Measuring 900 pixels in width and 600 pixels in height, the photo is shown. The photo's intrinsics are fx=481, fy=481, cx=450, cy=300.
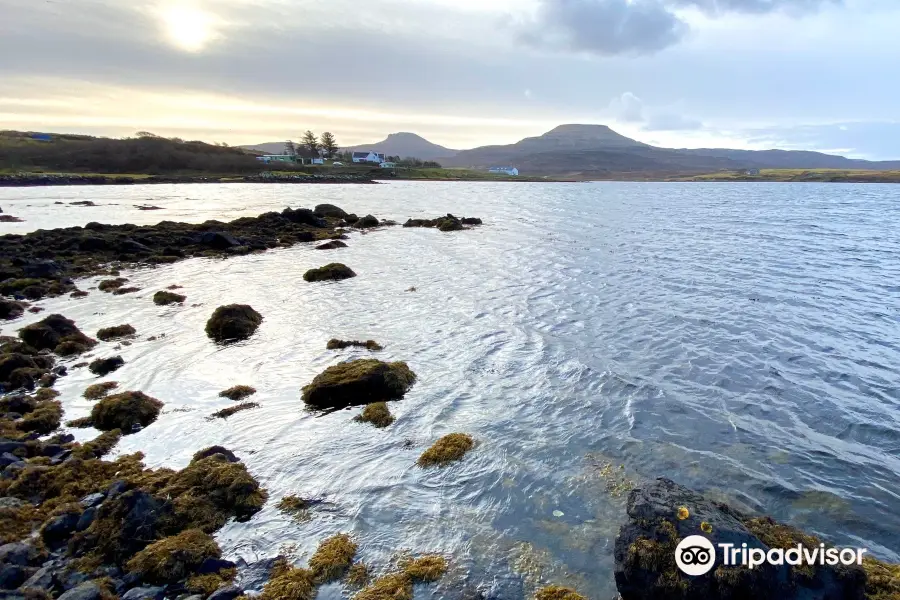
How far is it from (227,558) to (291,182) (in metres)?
156

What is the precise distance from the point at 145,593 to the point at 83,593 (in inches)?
31.1

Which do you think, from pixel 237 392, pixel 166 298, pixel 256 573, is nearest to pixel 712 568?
pixel 256 573

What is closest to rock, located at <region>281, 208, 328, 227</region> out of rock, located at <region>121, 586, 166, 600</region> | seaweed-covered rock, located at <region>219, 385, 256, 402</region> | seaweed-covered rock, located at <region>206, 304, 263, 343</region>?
seaweed-covered rock, located at <region>206, 304, 263, 343</region>

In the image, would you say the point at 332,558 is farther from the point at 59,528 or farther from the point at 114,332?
the point at 114,332

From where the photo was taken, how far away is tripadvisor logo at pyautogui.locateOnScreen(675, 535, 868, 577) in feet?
22.2

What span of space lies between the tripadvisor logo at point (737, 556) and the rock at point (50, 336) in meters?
19.9

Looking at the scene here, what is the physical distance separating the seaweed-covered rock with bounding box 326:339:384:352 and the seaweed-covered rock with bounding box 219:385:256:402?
395 centimetres

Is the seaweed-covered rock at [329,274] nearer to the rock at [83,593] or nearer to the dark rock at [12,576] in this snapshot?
the dark rock at [12,576]

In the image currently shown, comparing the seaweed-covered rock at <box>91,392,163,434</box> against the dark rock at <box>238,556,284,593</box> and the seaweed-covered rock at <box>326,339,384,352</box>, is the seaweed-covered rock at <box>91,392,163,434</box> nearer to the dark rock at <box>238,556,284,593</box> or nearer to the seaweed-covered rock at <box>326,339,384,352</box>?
the seaweed-covered rock at <box>326,339,384,352</box>

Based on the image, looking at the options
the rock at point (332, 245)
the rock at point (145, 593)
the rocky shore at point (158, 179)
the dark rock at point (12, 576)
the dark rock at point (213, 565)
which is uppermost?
the rocky shore at point (158, 179)

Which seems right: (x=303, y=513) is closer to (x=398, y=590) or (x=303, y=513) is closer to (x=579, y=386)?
(x=398, y=590)

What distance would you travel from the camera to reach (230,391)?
47.4 feet

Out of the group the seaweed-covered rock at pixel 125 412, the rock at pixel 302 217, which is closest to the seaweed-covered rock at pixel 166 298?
the seaweed-covered rock at pixel 125 412

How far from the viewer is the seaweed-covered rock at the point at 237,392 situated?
46.8ft
